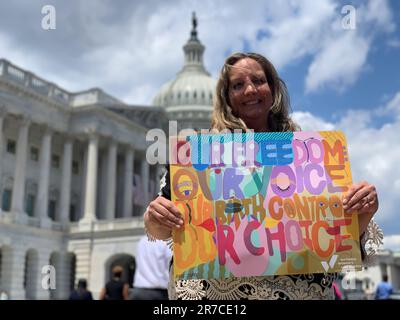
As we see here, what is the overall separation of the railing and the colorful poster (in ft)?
134

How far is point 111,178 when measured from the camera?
5156 centimetres

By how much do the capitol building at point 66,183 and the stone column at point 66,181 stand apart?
0.29 feet

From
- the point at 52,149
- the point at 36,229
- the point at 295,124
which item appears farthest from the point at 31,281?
the point at 295,124

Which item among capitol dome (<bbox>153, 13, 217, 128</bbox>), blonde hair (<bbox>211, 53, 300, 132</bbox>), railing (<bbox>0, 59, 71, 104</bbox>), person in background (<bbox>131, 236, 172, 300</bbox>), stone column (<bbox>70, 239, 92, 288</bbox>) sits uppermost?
capitol dome (<bbox>153, 13, 217, 128</bbox>)

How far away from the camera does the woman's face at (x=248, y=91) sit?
3.15 m

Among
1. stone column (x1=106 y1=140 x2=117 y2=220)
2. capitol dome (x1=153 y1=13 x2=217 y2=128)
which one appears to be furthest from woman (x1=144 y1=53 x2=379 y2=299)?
capitol dome (x1=153 y1=13 x2=217 y2=128)

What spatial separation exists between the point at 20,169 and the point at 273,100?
4379 centimetres

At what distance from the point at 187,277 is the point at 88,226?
4585 centimetres

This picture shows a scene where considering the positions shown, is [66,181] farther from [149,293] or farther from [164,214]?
[164,214]

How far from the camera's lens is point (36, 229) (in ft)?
146

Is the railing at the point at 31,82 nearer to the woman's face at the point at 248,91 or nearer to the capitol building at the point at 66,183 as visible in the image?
the capitol building at the point at 66,183

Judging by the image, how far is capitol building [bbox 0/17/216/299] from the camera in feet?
140

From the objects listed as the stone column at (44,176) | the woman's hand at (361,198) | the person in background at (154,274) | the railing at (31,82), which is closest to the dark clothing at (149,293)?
the person in background at (154,274)

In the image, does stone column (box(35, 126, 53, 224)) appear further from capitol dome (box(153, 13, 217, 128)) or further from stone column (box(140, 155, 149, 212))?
capitol dome (box(153, 13, 217, 128))
